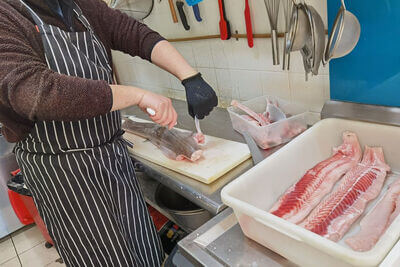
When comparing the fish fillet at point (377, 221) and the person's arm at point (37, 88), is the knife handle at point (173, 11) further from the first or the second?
the fish fillet at point (377, 221)

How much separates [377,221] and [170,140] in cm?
79

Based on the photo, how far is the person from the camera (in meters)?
0.72

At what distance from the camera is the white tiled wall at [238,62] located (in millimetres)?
1223

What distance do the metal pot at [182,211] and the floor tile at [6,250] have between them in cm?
132

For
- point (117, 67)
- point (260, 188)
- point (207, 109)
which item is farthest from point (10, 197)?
point (260, 188)

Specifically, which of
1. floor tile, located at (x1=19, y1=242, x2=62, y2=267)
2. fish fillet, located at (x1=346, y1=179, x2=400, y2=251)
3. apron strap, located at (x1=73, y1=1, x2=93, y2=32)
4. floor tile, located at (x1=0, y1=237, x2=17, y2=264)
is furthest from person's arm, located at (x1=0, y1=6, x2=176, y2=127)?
floor tile, located at (x1=0, y1=237, x2=17, y2=264)

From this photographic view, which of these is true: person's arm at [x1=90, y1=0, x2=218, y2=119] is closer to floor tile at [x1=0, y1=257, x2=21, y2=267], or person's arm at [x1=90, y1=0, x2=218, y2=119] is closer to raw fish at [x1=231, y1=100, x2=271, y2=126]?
raw fish at [x1=231, y1=100, x2=271, y2=126]

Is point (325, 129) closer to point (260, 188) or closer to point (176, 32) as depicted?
point (260, 188)

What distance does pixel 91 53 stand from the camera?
967 millimetres

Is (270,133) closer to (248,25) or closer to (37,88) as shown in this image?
(248,25)

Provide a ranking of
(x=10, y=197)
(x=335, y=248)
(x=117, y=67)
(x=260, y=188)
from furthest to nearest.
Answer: (x=117, y=67), (x=10, y=197), (x=260, y=188), (x=335, y=248)

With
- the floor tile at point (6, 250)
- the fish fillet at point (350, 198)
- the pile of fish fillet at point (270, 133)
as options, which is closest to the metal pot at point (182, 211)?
the pile of fish fillet at point (270, 133)

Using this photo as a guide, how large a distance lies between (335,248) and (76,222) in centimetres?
80

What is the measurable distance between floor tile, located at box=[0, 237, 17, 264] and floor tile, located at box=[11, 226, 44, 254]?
0.09 feet
